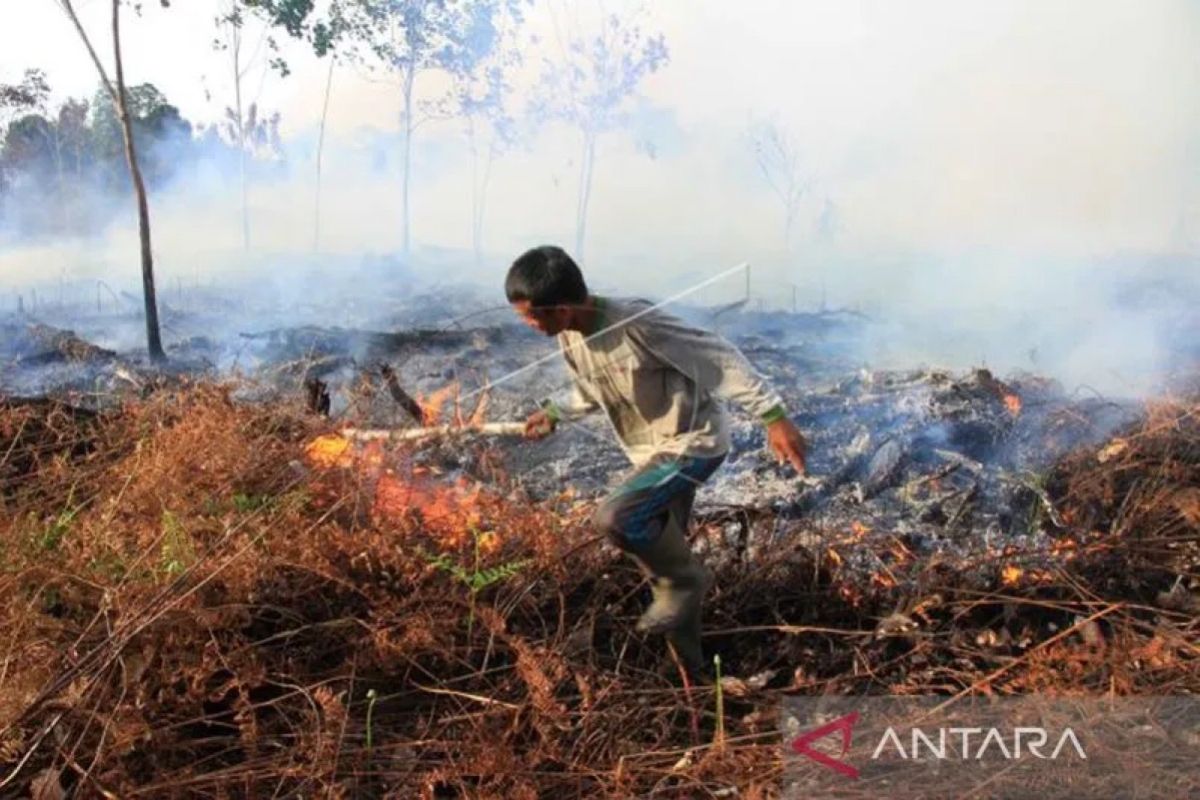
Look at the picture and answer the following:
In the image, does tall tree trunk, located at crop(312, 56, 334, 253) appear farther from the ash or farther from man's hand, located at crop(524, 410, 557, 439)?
man's hand, located at crop(524, 410, 557, 439)

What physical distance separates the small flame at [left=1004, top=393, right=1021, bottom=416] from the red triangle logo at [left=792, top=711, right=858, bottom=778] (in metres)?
3.60

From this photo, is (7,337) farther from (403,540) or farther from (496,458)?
(403,540)

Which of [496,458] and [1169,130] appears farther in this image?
[1169,130]

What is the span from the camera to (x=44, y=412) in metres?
6.24

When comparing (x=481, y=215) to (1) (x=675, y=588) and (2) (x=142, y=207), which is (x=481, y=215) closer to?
(2) (x=142, y=207)

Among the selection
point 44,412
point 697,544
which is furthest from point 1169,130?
point 44,412

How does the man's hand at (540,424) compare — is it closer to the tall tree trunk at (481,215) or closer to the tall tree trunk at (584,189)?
the tall tree trunk at (584,189)

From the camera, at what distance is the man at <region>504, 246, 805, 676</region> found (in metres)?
3.24

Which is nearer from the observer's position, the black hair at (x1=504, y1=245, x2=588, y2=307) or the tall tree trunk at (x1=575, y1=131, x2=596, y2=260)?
the black hair at (x1=504, y1=245, x2=588, y2=307)

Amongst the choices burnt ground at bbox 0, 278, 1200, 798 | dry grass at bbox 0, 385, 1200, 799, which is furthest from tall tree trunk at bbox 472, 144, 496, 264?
dry grass at bbox 0, 385, 1200, 799

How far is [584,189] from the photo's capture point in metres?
14.6

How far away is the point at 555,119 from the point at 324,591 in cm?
1124

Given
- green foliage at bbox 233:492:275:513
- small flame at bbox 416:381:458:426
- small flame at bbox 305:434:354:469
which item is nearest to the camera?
green foliage at bbox 233:492:275:513

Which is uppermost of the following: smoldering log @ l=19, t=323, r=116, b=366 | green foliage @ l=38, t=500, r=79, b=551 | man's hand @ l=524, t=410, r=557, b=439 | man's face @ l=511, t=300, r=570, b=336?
man's face @ l=511, t=300, r=570, b=336
